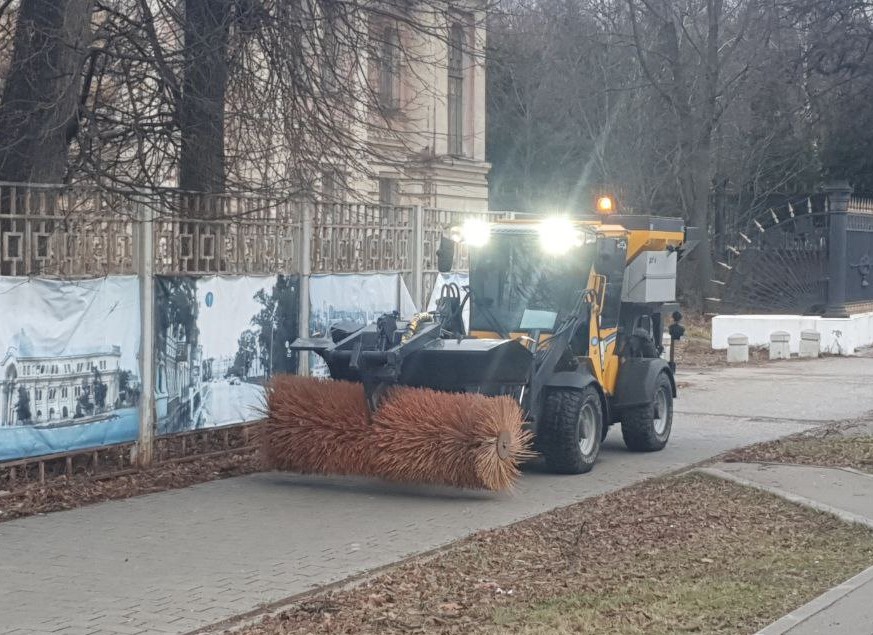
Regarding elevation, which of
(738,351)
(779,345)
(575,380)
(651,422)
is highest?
(575,380)

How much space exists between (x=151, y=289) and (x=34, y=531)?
9.59 ft

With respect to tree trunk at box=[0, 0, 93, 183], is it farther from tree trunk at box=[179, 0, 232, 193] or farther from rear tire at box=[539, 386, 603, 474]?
rear tire at box=[539, 386, 603, 474]

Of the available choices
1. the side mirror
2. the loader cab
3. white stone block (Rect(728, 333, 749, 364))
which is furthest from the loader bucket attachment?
white stone block (Rect(728, 333, 749, 364))

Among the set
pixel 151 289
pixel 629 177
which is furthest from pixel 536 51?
pixel 151 289

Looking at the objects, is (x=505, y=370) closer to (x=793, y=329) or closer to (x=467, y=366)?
(x=467, y=366)

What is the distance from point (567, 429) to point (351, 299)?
3618mm

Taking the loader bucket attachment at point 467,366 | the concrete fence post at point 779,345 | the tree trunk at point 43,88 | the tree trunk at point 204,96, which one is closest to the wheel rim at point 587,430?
the loader bucket attachment at point 467,366

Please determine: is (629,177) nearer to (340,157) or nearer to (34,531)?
(340,157)

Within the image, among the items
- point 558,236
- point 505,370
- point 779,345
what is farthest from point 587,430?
point 779,345

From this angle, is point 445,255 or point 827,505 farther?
point 445,255

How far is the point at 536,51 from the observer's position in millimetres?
41125

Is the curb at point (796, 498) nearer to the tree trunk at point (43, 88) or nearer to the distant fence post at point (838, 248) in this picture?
the tree trunk at point (43, 88)

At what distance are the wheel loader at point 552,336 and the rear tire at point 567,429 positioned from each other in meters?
0.01

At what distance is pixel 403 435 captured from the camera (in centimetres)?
1025
